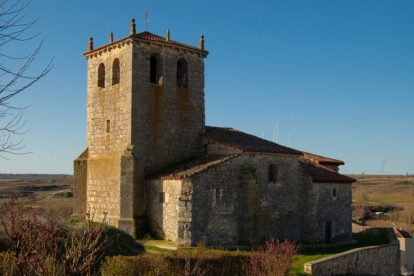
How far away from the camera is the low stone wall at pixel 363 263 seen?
18.6 m

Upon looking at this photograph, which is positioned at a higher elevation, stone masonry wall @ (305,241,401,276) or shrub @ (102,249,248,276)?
shrub @ (102,249,248,276)

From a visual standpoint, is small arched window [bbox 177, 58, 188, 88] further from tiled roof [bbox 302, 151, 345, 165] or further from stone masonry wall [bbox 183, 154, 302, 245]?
tiled roof [bbox 302, 151, 345, 165]

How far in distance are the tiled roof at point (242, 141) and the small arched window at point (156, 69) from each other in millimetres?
3533

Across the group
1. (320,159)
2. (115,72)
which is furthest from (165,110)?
(320,159)

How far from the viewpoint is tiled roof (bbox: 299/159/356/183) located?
2347 cm

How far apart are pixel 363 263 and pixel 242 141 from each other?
26.3 ft

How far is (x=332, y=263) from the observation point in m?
19.2

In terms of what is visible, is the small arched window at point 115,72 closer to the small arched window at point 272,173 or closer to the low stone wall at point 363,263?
the small arched window at point 272,173

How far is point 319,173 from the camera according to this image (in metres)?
24.3

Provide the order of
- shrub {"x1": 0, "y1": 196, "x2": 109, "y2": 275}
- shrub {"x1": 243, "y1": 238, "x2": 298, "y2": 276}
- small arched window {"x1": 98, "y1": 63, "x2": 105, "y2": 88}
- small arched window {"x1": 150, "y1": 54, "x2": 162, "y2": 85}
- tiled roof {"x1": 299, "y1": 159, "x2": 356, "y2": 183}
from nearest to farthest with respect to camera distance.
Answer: shrub {"x1": 0, "y1": 196, "x2": 109, "y2": 275} → shrub {"x1": 243, "y1": 238, "x2": 298, "y2": 276} → small arched window {"x1": 150, "y1": 54, "x2": 162, "y2": 85} → small arched window {"x1": 98, "y1": 63, "x2": 105, "y2": 88} → tiled roof {"x1": 299, "y1": 159, "x2": 356, "y2": 183}

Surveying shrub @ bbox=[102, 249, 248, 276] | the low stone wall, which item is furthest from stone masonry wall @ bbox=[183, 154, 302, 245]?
the low stone wall

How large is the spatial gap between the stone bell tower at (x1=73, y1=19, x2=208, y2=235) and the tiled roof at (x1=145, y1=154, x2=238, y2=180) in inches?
26.6

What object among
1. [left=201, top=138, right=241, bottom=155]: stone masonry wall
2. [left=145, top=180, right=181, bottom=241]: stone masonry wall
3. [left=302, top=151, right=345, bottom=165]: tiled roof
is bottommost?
[left=145, top=180, right=181, bottom=241]: stone masonry wall

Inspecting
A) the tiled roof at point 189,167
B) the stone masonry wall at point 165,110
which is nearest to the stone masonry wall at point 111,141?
the stone masonry wall at point 165,110
